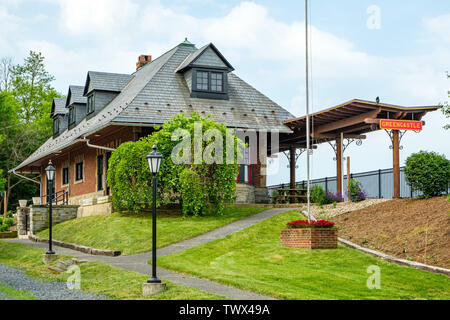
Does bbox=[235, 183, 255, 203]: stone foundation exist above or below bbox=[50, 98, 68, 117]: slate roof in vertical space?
below

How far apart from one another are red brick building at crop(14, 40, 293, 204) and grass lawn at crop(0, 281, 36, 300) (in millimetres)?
13039

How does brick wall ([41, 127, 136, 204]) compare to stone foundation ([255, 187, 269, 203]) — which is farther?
stone foundation ([255, 187, 269, 203])

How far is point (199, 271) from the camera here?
15.1 m

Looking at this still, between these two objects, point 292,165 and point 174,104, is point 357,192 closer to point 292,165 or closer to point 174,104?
point 292,165

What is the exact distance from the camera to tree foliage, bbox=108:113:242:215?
2384 centimetres

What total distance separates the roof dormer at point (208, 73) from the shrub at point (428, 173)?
1245 cm

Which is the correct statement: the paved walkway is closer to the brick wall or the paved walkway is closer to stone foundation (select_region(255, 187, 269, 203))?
stone foundation (select_region(255, 187, 269, 203))

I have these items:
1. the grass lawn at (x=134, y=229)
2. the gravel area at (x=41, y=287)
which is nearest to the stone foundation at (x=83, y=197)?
the grass lawn at (x=134, y=229)

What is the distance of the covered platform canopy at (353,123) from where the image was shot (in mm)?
22641

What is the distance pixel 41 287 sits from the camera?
47.9 feet

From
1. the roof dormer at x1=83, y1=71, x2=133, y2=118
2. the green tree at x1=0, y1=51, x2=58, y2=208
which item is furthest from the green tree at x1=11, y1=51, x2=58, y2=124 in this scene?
the roof dormer at x1=83, y1=71, x2=133, y2=118
